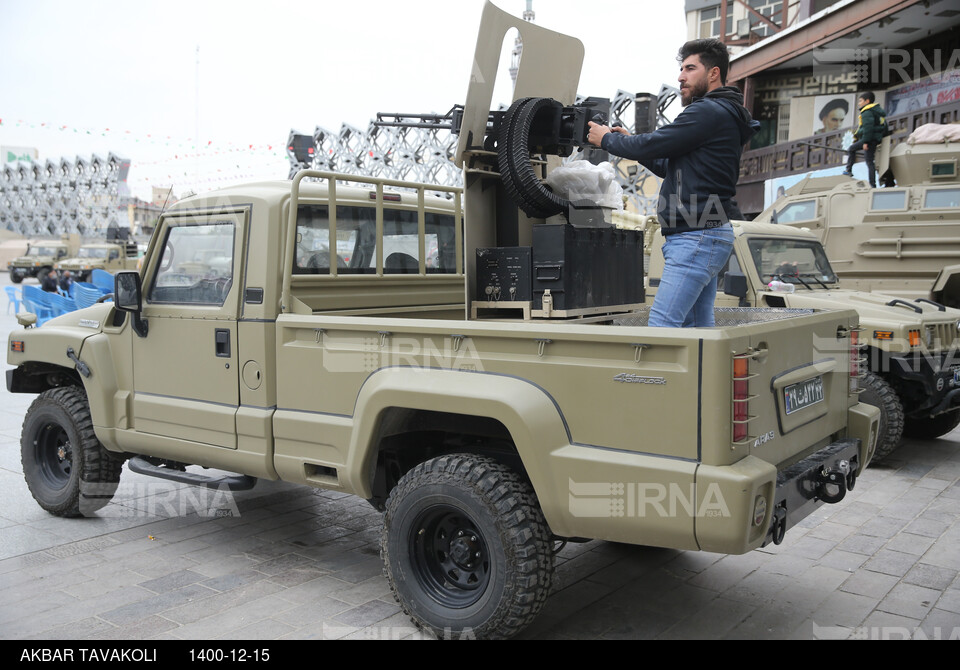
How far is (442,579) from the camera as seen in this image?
11.4 ft

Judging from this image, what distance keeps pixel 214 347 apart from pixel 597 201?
223cm

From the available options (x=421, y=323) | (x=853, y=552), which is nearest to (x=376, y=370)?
(x=421, y=323)

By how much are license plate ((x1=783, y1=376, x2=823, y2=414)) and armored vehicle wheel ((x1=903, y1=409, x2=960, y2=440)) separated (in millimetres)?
4413

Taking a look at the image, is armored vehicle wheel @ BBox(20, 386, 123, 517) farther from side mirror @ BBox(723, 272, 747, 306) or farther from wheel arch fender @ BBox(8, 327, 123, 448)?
side mirror @ BBox(723, 272, 747, 306)

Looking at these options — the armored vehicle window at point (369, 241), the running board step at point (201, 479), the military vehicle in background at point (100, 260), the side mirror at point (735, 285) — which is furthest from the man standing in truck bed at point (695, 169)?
the military vehicle in background at point (100, 260)

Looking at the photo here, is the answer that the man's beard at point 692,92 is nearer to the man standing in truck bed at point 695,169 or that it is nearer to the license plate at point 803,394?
→ the man standing in truck bed at point 695,169

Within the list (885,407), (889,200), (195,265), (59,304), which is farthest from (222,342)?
(59,304)

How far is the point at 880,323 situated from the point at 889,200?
3.40 metres

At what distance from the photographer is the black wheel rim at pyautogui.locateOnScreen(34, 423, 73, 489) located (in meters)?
5.25

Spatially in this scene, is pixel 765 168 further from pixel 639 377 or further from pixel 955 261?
pixel 639 377

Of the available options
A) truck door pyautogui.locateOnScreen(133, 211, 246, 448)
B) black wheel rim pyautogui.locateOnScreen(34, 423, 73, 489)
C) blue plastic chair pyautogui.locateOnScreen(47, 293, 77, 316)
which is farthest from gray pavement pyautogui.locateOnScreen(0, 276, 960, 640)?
blue plastic chair pyautogui.locateOnScreen(47, 293, 77, 316)

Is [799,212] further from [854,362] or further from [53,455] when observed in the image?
[53,455]

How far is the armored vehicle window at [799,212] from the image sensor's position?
367 inches

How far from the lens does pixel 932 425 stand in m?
7.30
